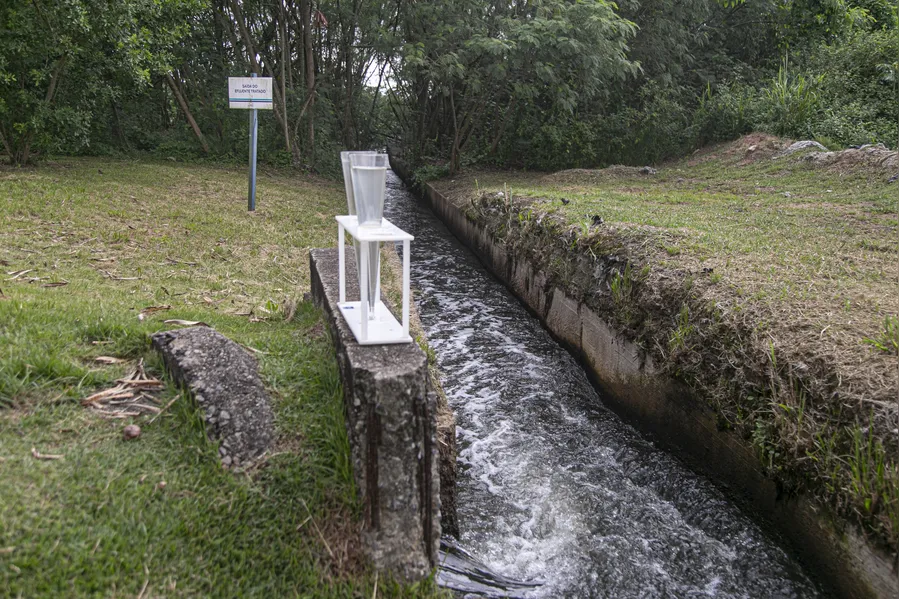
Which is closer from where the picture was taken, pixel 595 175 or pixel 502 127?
pixel 595 175

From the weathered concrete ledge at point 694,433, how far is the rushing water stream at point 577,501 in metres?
0.12

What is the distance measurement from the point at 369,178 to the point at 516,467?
2.30m

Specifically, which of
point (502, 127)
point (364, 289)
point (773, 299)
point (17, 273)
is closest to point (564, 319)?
point (773, 299)

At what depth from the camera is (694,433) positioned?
439 cm

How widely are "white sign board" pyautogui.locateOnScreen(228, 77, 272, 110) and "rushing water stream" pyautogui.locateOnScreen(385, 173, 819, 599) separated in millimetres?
4869

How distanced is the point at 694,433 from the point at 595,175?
898cm

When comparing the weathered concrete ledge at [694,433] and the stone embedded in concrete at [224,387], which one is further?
the weathered concrete ledge at [694,433]

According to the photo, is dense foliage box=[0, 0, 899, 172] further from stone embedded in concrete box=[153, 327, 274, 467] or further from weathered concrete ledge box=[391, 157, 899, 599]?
stone embedded in concrete box=[153, 327, 274, 467]

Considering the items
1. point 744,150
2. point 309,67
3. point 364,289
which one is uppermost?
point 309,67

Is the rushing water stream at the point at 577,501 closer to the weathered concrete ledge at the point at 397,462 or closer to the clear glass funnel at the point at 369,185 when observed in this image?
the weathered concrete ledge at the point at 397,462

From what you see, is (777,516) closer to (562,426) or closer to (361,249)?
(562,426)

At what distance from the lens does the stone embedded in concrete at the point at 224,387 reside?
9.34ft

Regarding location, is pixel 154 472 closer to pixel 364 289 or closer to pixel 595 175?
pixel 364 289

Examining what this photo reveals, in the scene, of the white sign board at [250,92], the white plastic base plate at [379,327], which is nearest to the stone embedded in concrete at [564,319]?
the white plastic base plate at [379,327]
